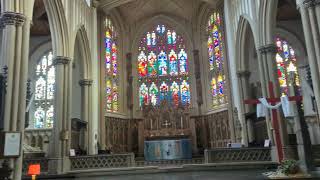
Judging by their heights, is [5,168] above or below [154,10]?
below

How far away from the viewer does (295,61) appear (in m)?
23.4

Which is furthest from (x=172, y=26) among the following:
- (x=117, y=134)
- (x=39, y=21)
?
(x=39, y=21)

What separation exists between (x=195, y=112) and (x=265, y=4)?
1246 centimetres

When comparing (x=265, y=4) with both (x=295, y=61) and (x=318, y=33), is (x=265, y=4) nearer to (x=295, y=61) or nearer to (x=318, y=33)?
(x=318, y=33)

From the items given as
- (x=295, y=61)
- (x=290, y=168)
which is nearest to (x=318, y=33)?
(x=290, y=168)

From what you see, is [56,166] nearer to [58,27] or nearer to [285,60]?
[58,27]

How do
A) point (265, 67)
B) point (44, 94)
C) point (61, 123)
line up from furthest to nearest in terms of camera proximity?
point (44, 94)
point (265, 67)
point (61, 123)

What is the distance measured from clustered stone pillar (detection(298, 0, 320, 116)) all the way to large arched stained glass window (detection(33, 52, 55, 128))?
18399 millimetres

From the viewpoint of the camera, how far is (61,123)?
51.7 ft

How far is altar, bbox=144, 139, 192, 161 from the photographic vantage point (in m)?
22.9

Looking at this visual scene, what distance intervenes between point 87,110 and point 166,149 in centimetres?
632

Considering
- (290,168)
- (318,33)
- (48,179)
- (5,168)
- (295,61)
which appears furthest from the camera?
(295,61)

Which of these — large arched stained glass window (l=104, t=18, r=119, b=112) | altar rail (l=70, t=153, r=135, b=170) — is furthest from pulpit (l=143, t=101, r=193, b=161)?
altar rail (l=70, t=153, r=135, b=170)

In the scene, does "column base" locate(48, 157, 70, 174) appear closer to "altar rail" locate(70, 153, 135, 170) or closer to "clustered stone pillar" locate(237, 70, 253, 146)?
"altar rail" locate(70, 153, 135, 170)
